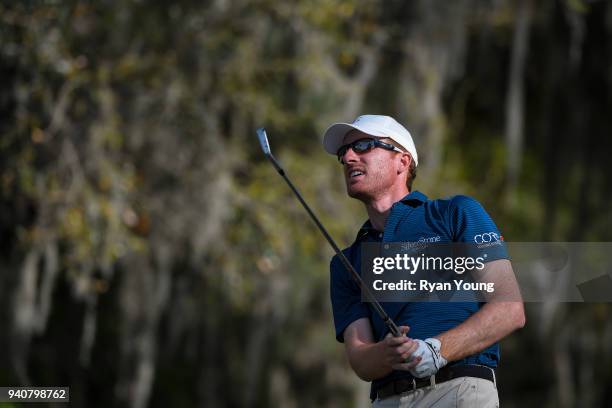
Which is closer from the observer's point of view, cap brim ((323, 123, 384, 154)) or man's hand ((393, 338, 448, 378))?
man's hand ((393, 338, 448, 378))

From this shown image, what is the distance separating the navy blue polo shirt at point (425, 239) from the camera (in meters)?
3.64

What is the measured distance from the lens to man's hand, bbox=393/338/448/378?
3.42 meters

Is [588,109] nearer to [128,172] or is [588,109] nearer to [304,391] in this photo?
[304,391]

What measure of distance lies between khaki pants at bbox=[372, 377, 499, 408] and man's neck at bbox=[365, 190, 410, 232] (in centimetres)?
57

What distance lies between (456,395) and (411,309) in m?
A: 0.29

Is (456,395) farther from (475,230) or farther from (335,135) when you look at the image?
(335,135)

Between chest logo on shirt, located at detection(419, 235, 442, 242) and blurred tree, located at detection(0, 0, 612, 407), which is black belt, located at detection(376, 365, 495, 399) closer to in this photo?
chest logo on shirt, located at detection(419, 235, 442, 242)

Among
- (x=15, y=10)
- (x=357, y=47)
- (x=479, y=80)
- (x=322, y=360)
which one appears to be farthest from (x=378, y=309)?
(x=479, y=80)

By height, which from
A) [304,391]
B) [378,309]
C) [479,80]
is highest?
[479,80]

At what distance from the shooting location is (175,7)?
11109 millimetres

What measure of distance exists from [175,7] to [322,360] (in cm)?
552

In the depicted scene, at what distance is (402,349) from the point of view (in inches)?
135

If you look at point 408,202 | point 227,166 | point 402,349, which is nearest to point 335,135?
point 408,202

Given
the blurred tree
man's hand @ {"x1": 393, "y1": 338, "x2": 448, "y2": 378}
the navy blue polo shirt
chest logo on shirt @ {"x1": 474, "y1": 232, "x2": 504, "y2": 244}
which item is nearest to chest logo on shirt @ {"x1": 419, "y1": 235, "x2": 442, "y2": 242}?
the navy blue polo shirt
